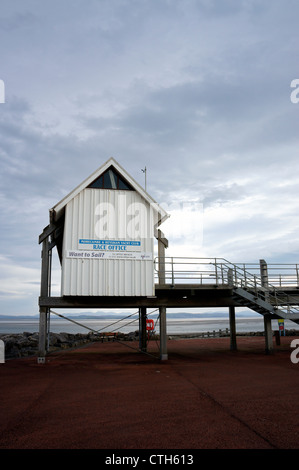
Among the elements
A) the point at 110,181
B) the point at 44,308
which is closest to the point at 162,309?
the point at 44,308

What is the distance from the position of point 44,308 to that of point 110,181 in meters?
8.13

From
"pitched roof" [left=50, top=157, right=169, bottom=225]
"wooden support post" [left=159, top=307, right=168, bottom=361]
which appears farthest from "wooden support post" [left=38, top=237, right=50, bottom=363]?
"wooden support post" [left=159, top=307, right=168, bottom=361]

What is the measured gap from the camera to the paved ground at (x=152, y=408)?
6.80 meters

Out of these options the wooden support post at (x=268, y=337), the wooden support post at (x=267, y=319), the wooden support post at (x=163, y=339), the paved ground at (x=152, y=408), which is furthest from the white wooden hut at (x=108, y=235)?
the wooden support post at (x=268, y=337)

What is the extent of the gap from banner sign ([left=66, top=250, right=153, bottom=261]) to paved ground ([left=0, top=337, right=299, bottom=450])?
579cm

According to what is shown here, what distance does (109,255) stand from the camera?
18734 millimetres

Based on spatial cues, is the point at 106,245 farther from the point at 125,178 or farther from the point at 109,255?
the point at 125,178

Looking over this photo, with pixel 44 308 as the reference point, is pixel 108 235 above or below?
above

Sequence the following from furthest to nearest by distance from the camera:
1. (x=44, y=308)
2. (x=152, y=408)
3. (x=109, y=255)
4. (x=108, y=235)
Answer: (x=44, y=308)
(x=108, y=235)
(x=109, y=255)
(x=152, y=408)

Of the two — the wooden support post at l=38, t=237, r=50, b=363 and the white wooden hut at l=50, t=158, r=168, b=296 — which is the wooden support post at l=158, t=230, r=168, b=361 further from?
the wooden support post at l=38, t=237, r=50, b=363

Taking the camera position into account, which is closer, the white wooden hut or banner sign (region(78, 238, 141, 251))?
the white wooden hut

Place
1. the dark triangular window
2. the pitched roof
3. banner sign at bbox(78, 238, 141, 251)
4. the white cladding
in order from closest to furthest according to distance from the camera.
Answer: the white cladding → banner sign at bbox(78, 238, 141, 251) → the pitched roof → the dark triangular window

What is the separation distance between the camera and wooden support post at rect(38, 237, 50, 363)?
18.7m
